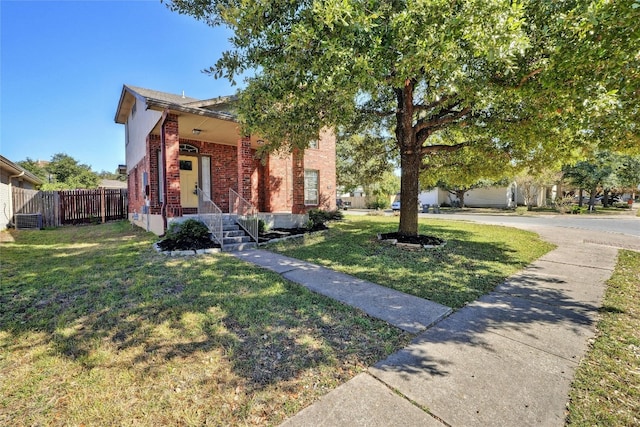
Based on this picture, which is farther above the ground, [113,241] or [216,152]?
[216,152]

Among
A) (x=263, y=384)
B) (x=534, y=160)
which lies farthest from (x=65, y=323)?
(x=534, y=160)

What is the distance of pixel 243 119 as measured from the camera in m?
6.31

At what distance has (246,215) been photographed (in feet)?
28.6

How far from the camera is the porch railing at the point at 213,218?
25.2 feet

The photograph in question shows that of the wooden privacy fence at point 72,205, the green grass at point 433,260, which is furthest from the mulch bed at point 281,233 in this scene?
the wooden privacy fence at point 72,205

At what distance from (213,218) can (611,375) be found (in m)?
8.31

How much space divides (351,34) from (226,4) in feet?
13.2

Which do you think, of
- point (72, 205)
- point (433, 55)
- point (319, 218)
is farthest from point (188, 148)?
point (433, 55)

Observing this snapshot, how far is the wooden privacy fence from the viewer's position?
1422 cm

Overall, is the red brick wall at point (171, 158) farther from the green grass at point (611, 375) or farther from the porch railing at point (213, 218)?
the green grass at point (611, 375)

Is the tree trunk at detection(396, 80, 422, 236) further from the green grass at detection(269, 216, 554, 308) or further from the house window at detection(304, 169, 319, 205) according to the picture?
the house window at detection(304, 169, 319, 205)

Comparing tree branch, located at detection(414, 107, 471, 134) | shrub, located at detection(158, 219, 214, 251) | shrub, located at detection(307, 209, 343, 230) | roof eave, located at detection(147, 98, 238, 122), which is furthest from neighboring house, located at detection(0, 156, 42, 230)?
tree branch, located at detection(414, 107, 471, 134)

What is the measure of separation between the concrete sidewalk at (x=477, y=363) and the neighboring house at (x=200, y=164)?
242 inches

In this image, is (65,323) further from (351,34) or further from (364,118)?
(364,118)
